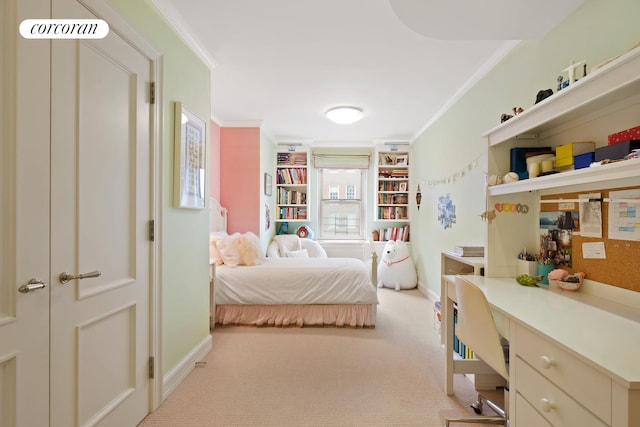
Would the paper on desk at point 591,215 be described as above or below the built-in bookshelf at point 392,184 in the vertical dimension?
below

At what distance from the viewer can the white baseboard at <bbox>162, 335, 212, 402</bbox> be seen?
6.41 ft

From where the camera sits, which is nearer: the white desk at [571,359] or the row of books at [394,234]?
the white desk at [571,359]

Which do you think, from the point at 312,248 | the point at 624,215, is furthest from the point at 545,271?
the point at 312,248

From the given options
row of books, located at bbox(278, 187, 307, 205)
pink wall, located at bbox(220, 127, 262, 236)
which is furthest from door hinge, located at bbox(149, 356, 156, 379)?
row of books, located at bbox(278, 187, 307, 205)

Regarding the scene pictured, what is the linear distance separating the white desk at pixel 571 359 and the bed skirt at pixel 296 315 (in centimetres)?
179

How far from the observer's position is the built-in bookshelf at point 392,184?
211 inches

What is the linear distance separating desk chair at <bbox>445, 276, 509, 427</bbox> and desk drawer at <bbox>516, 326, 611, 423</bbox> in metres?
0.17

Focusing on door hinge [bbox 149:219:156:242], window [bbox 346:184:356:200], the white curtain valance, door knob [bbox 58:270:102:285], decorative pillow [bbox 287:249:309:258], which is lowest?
decorative pillow [bbox 287:249:309:258]

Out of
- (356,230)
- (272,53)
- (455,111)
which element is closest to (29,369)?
(272,53)

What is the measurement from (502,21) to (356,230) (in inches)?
166

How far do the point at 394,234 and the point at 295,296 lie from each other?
273cm

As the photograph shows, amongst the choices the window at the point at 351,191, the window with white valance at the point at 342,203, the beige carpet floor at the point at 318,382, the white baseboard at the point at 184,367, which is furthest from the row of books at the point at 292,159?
the white baseboard at the point at 184,367

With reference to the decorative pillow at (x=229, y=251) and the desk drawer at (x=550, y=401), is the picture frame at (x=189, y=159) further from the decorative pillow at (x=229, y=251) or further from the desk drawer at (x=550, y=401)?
the desk drawer at (x=550, y=401)

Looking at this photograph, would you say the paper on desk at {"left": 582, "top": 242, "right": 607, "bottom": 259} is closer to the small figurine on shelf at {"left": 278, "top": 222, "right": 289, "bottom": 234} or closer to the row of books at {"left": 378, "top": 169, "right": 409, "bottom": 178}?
the row of books at {"left": 378, "top": 169, "right": 409, "bottom": 178}
